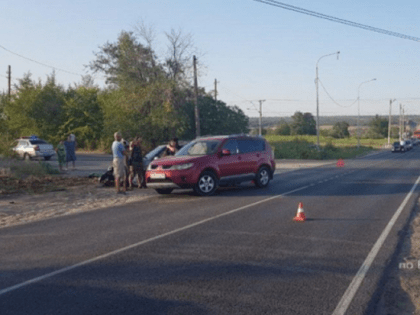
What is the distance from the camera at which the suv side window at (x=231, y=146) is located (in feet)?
57.1

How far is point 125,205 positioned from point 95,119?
3588 cm

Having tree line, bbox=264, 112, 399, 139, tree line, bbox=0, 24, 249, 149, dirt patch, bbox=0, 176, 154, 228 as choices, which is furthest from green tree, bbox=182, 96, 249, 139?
tree line, bbox=264, 112, 399, 139

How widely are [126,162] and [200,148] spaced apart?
2576 millimetres

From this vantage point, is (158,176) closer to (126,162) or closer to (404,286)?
(126,162)

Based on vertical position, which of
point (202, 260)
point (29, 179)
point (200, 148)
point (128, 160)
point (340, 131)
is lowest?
point (202, 260)

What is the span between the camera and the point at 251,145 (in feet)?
60.0

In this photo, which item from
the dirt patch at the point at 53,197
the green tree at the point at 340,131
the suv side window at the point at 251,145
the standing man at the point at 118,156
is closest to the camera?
the dirt patch at the point at 53,197

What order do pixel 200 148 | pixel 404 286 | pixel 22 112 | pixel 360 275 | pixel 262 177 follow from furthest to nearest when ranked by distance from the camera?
pixel 22 112, pixel 262 177, pixel 200 148, pixel 360 275, pixel 404 286

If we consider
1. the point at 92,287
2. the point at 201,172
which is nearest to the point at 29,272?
the point at 92,287

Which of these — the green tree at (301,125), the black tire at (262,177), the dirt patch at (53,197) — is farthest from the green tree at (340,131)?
the black tire at (262,177)

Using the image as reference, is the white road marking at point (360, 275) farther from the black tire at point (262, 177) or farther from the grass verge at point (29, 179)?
the grass verge at point (29, 179)

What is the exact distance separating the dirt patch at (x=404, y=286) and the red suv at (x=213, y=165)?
25.8ft

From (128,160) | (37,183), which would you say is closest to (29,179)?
(37,183)

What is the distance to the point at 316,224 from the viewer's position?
10914 millimetres
